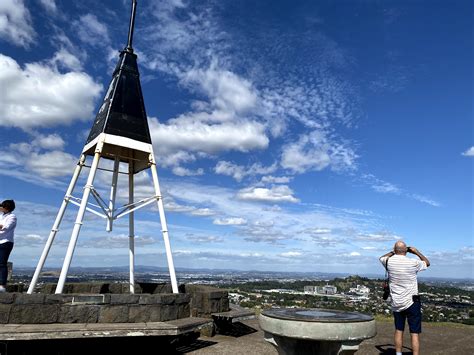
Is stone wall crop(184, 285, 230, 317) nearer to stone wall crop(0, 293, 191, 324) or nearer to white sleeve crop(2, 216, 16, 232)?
stone wall crop(0, 293, 191, 324)

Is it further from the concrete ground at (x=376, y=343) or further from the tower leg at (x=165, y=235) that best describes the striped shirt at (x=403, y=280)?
the tower leg at (x=165, y=235)

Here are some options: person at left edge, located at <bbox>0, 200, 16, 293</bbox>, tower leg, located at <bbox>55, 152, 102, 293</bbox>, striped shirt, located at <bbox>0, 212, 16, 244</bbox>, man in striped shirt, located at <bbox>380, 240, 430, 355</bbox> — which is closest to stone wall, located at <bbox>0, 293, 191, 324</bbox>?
tower leg, located at <bbox>55, 152, 102, 293</bbox>

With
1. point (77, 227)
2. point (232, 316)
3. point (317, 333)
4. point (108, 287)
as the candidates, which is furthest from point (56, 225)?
point (317, 333)

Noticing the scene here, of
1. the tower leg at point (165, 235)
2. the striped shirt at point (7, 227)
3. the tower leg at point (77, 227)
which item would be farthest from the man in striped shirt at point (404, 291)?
the striped shirt at point (7, 227)

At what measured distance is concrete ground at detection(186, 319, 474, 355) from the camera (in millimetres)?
7000

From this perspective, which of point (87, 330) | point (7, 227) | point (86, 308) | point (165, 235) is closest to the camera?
point (87, 330)

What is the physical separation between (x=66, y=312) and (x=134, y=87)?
584cm

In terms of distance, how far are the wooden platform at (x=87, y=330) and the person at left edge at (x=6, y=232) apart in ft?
4.75

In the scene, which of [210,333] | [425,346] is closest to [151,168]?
[210,333]

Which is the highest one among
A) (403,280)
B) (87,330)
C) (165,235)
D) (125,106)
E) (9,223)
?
(125,106)

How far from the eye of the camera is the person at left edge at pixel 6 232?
6898 millimetres

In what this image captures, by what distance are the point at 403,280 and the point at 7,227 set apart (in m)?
6.83

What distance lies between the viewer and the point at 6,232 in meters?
6.93

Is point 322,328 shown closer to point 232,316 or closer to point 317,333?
point 317,333
